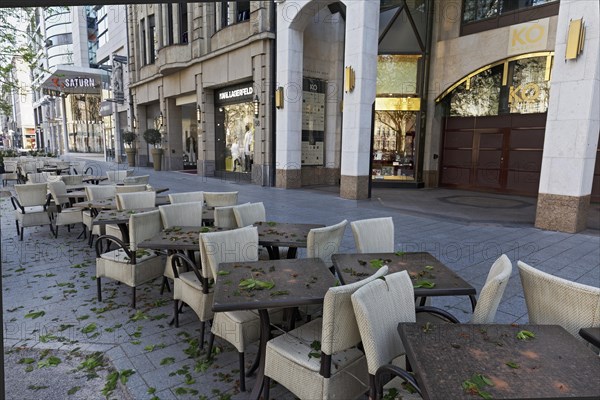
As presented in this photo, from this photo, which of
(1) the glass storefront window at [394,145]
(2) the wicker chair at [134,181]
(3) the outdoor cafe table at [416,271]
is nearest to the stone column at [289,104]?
(1) the glass storefront window at [394,145]

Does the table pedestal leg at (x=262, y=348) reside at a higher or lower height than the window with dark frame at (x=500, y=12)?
lower

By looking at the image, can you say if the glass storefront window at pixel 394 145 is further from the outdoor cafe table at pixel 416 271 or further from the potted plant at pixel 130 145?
the potted plant at pixel 130 145

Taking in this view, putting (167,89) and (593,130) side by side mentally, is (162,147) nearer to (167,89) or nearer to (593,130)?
(167,89)

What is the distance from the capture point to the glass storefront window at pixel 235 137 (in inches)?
626

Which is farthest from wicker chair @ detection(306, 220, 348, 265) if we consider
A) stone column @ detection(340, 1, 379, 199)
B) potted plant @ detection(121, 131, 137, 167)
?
potted plant @ detection(121, 131, 137, 167)

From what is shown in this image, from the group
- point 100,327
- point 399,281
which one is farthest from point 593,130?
point 100,327

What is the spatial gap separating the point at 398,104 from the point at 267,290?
13151 mm

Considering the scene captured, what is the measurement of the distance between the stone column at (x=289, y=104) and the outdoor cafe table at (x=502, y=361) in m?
11.2

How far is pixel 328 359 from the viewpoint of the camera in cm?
209

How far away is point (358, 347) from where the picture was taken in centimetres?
248

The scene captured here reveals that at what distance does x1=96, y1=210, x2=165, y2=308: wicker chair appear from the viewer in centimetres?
400

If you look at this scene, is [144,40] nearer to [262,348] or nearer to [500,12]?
[500,12]

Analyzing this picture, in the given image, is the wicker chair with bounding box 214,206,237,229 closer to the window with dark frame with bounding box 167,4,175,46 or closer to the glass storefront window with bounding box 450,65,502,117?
the glass storefront window with bounding box 450,65,502,117

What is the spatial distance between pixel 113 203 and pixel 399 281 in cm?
496
